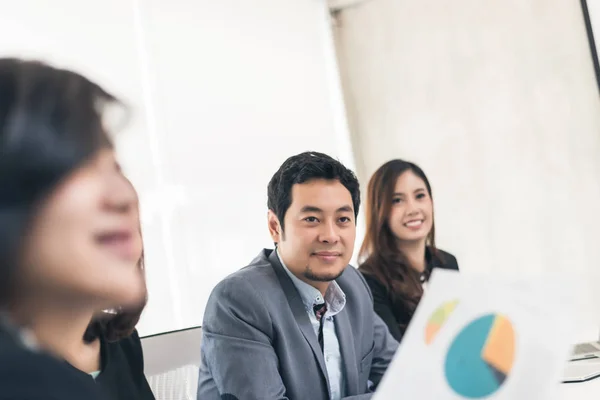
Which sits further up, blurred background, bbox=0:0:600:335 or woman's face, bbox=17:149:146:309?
blurred background, bbox=0:0:600:335

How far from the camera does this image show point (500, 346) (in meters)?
0.64

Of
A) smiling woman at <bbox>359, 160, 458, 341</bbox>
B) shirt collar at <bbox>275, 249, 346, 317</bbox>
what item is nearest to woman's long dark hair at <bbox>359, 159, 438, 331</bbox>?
smiling woman at <bbox>359, 160, 458, 341</bbox>

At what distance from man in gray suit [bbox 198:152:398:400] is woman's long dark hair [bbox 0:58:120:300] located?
0.83 metres

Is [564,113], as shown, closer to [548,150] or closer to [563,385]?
[548,150]

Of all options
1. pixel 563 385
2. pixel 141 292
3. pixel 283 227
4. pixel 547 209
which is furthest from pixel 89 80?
pixel 547 209

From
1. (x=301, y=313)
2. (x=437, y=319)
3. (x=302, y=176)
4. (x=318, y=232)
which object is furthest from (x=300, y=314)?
(x=437, y=319)

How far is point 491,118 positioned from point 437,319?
7.54ft

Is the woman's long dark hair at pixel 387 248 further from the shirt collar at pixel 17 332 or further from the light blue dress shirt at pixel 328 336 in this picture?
the shirt collar at pixel 17 332

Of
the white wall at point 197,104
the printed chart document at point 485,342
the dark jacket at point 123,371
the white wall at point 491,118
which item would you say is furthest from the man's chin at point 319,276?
the white wall at point 491,118

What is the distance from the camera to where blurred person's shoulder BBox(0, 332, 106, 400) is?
0.33 m

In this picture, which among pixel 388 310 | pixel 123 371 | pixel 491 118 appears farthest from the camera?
pixel 491 118

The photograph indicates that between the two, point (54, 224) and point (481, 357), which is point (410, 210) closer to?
point (481, 357)

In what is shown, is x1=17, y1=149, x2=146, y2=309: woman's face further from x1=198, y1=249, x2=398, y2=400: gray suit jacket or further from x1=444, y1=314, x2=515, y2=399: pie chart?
x1=198, y1=249, x2=398, y2=400: gray suit jacket

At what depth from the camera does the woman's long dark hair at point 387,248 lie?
1.82 meters
